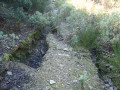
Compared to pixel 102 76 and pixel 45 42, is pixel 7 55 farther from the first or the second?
pixel 102 76

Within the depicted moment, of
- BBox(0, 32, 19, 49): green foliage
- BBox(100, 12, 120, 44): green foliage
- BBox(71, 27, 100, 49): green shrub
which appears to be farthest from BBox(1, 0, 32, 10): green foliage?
BBox(100, 12, 120, 44): green foliage

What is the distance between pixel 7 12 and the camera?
402 centimetres

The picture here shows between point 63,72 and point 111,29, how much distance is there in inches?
69.6

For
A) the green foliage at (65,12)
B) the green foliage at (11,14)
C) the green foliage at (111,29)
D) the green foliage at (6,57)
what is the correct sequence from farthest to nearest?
the green foliage at (65,12) → the green foliage at (11,14) → the green foliage at (111,29) → the green foliage at (6,57)

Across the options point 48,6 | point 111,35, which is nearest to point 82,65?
point 111,35

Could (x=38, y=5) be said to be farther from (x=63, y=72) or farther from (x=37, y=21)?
(x=63, y=72)

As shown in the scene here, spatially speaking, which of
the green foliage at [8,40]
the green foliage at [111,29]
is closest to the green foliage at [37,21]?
the green foliage at [8,40]

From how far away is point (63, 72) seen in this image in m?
3.19

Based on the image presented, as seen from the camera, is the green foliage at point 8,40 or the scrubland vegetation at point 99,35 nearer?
the scrubland vegetation at point 99,35

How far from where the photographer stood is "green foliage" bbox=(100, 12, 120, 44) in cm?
370

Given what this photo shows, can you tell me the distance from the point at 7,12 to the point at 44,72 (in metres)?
2.05

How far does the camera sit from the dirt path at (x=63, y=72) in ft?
9.22

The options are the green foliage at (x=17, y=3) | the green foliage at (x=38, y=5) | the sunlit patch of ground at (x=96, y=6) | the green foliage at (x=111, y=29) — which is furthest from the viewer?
the green foliage at (x=38, y=5)

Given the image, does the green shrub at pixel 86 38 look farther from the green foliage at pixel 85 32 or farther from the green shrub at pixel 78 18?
the green shrub at pixel 78 18
